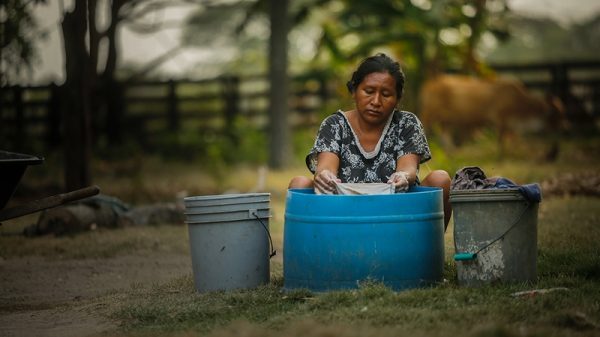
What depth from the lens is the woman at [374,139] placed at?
185 inches

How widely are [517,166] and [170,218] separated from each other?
5.76 meters

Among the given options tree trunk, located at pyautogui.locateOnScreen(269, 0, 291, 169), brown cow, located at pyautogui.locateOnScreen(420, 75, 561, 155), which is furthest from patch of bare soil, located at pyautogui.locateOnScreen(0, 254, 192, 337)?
brown cow, located at pyautogui.locateOnScreen(420, 75, 561, 155)

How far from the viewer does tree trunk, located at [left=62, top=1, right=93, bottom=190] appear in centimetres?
900

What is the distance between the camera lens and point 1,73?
10.5m

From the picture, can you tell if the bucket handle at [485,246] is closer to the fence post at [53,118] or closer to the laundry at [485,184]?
the laundry at [485,184]

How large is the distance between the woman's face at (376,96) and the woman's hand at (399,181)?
411 mm

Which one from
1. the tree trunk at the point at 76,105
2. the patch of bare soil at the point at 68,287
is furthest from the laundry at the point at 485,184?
the tree trunk at the point at 76,105

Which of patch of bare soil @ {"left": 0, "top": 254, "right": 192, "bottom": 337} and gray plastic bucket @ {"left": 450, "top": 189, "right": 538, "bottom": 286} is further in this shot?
patch of bare soil @ {"left": 0, "top": 254, "right": 192, "bottom": 337}

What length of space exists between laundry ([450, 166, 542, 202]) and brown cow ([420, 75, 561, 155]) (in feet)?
29.5

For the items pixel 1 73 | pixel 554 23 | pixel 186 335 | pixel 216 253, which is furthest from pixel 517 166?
pixel 554 23

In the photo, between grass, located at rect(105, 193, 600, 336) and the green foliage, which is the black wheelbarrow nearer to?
grass, located at rect(105, 193, 600, 336)

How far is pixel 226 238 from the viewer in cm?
462

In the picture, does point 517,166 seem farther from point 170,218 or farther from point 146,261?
point 146,261

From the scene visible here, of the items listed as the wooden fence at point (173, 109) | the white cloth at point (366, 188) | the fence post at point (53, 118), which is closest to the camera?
the white cloth at point (366, 188)
